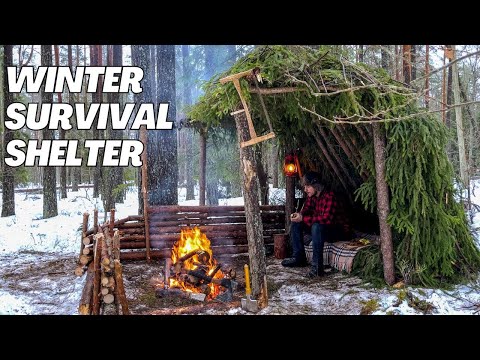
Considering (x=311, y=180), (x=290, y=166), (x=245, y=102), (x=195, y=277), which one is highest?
(x=245, y=102)

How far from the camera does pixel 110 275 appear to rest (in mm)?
4648

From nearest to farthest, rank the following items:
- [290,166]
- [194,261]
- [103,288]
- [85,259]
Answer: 1. [103,288]
2. [85,259]
3. [194,261]
4. [290,166]

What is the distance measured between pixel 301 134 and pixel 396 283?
11.4 ft

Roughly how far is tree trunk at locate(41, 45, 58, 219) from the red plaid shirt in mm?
9098

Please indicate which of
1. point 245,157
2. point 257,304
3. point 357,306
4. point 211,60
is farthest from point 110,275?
point 211,60

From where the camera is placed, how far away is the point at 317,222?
7.03 metres

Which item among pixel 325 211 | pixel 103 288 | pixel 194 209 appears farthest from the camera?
pixel 194 209

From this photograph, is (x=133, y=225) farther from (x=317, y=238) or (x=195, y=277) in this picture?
(x=317, y=238)

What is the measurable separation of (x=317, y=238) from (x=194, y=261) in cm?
210

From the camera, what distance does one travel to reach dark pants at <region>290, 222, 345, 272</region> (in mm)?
6902

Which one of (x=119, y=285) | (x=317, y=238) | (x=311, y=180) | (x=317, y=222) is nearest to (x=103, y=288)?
(x=119, y=285)

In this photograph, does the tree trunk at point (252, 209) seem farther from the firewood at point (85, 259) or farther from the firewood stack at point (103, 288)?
the firewood at point (85, 259)

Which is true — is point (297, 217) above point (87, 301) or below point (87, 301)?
above
